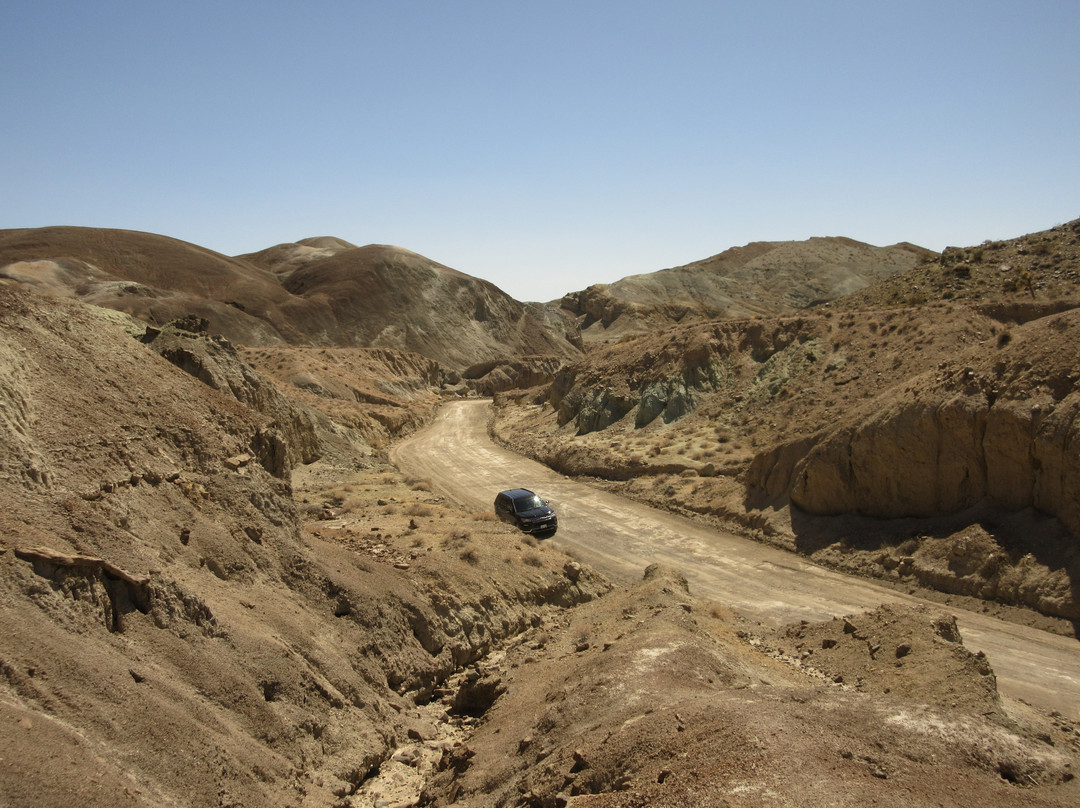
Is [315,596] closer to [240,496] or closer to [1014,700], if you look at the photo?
[240,496]

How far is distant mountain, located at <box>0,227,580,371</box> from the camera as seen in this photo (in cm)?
7219

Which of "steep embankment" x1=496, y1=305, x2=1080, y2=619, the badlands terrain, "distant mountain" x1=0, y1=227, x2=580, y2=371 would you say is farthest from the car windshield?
"distant mountain" x1=0, y1=227, x2=580, y2=371

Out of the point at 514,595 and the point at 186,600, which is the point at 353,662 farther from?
the point at 514,595

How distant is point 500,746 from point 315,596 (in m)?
4.11

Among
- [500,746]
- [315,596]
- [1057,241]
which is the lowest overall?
[500,746]

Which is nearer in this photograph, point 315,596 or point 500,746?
point 500,746

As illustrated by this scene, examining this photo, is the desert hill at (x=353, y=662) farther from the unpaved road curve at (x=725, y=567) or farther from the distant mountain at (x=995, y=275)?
the distant mountain at (x=995, y=275)

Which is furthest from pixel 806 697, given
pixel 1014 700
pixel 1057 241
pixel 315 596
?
pixel 1057 241

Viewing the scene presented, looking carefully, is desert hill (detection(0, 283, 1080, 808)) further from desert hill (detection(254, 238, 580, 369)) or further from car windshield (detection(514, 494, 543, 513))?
desert hill (detection(254, 238, 580, 369))

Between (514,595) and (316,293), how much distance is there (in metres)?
80.0

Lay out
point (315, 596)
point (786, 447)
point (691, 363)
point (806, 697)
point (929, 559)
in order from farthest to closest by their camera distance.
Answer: point (691, 363), point (786, 447), point (929, 559), point (315, 596), point (806, 697)

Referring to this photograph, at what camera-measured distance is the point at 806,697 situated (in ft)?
25.4

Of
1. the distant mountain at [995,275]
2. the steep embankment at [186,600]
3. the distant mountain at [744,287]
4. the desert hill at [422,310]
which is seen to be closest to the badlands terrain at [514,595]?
the steep embankment at [186,600]

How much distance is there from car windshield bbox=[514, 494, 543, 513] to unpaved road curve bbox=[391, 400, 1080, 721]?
117cm
